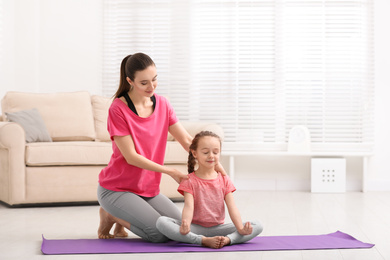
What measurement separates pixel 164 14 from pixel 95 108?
45.2 inches

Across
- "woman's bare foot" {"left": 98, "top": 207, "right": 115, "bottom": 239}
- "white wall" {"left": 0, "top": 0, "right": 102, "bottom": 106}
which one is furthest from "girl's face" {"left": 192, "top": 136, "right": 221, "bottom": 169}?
"white wall" {"left": 0, "top": 0, "right": 102, "bottom": 106}

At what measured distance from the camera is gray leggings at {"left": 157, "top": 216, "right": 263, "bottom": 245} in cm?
241

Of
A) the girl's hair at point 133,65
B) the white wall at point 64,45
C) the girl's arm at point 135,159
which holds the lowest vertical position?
the girl's arm at point 135,159

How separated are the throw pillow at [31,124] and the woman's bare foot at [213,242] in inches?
87.2

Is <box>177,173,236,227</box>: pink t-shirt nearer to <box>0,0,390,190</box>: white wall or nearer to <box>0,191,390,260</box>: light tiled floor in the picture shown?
<box>0,191,390,260</box>: light tiled floor

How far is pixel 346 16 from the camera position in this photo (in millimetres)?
5133

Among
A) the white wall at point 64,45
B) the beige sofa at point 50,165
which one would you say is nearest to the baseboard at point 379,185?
the beige sofa at point 50,165

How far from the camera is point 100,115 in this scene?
15.9 ft

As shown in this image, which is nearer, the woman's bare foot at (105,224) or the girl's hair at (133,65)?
the girl's hair at (133,65)

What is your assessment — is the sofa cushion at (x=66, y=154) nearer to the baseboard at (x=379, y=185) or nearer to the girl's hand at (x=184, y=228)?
the girl's hand at (x=184, y=228)

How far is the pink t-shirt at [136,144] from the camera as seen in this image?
8.30ft

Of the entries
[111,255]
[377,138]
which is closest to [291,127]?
[377,138]

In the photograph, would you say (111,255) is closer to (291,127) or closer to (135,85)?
(135,85)

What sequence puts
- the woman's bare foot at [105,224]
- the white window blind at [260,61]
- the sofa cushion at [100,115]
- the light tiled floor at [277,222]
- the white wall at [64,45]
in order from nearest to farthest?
the light tiled floor at [277,222] → the woman's bare foot at [105,224] → the sofa cushion at [100,115] → the white window blind at [260,61] → the white wall at [64,45]
